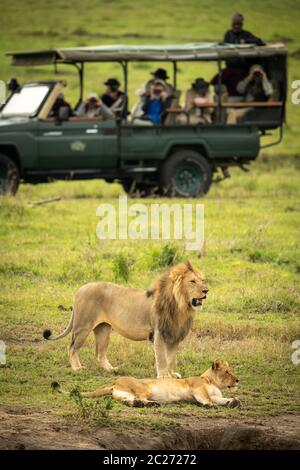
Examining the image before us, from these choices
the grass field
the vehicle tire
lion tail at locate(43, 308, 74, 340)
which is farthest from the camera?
the vehicle tire

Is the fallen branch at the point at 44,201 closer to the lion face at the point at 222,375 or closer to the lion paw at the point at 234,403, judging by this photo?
the lion face at the point at 222,375

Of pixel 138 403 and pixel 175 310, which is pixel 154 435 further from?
pixel 175 310

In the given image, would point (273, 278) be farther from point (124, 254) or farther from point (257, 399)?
point (257, 399)

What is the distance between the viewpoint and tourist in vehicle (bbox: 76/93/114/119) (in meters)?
17.5

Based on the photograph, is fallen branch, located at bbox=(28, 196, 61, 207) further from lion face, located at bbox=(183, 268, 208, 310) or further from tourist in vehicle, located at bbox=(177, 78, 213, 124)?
lion face, located at bbox=(183, 268, 208, 310)

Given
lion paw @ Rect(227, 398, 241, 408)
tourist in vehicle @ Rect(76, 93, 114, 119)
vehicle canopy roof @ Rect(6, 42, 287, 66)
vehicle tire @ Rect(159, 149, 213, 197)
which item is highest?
vehicle canopy roof @ Rect(6, 42, 287, 66)

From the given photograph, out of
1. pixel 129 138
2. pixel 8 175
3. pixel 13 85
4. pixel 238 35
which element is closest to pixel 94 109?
pixel 129 138

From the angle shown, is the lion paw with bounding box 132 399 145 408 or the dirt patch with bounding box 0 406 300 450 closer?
the dirt patch with bounding box 0 406 300 450

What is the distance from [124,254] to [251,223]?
9.34ft

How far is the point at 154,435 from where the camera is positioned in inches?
304

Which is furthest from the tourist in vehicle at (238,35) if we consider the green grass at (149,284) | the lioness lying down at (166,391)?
the lioness lying down at (166,391)

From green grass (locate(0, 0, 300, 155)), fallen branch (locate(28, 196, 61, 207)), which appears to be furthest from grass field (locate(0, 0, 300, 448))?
green grass (locate(0, 0, 300, 155))

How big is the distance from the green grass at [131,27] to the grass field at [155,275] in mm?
5820

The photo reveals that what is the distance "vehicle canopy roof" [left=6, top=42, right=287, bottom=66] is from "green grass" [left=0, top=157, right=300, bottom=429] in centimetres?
180
